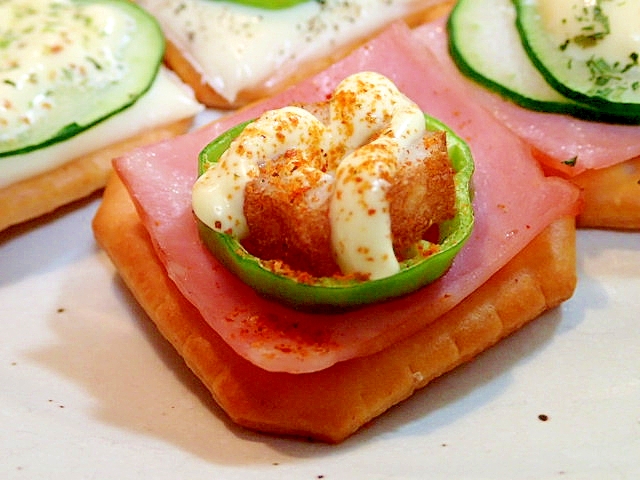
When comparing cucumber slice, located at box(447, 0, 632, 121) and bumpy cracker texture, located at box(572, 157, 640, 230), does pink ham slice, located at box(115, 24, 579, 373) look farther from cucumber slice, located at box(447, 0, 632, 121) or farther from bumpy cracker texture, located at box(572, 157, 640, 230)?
bumpy cracker texture, located at box(572, 157, 640, 230)

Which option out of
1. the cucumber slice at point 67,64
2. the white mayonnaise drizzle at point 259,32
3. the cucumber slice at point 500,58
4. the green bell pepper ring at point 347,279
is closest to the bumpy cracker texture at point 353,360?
the green bell pepper ring at point 347,279

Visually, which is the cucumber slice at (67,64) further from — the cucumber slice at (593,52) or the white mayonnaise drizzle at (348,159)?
the cucumber slice at (593,52)

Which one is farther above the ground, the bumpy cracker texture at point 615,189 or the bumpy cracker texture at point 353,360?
the bumpy cracker texture at point 615,189

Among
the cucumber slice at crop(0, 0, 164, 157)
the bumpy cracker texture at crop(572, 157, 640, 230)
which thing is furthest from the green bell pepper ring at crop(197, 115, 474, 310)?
the cucumber slice at crop(0, 0, 164, 157)


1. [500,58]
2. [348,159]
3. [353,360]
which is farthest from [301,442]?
[500,58]

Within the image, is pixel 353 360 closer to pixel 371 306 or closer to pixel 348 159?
pixel 371 306

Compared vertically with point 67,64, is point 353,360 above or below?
below
